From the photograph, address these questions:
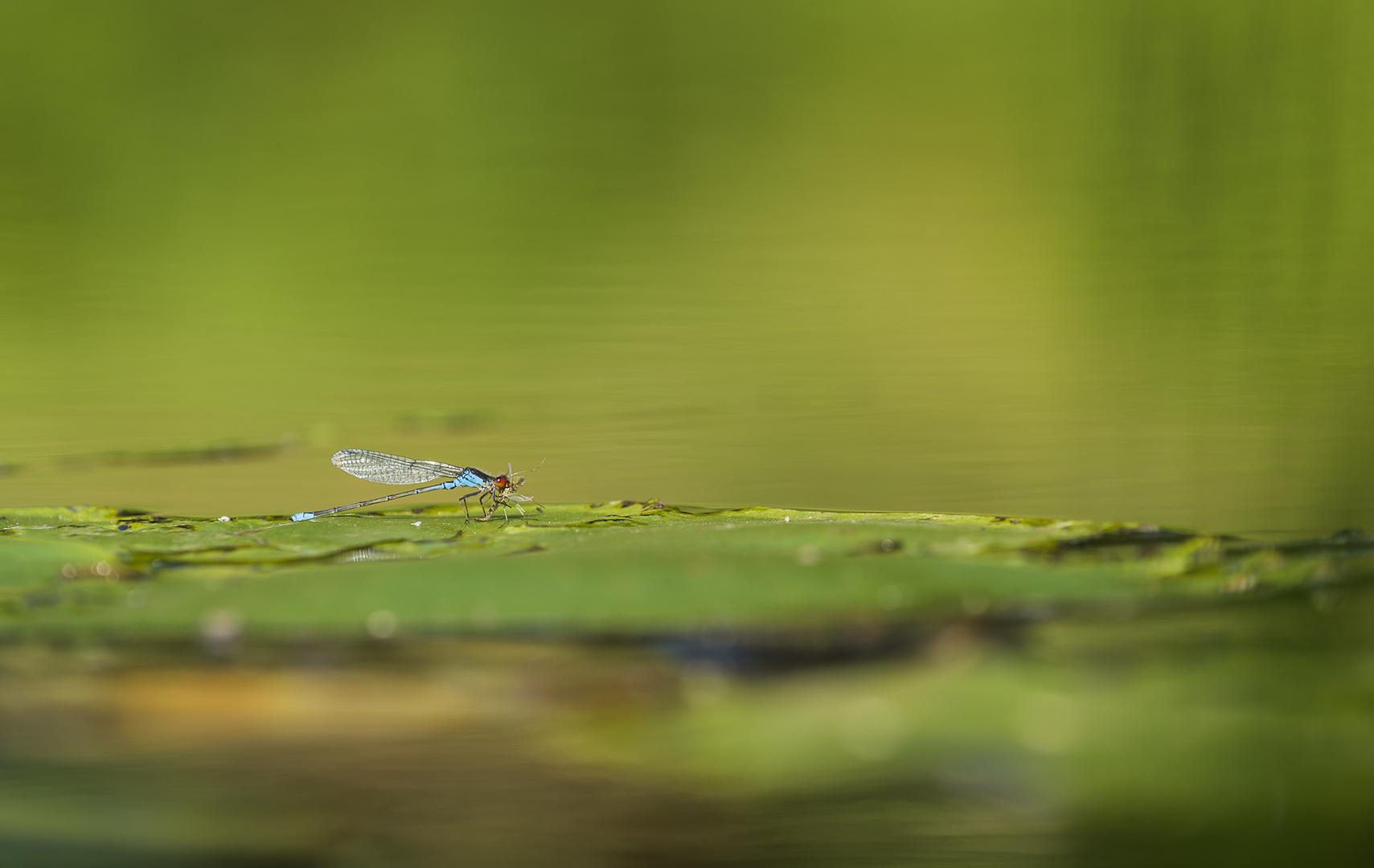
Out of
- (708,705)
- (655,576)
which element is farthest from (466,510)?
(708,705)

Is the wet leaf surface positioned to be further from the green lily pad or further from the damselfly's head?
the damselfly's head

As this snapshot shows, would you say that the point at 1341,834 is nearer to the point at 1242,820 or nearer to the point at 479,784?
the point at 1242,820

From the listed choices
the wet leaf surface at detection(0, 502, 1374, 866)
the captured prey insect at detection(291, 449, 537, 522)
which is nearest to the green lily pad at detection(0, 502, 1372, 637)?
the wet leaf surface at detection(0, 502, 1374, 866)

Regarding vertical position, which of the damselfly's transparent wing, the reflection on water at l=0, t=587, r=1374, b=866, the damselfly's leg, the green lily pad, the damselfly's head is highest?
the damselfly's transparent wing

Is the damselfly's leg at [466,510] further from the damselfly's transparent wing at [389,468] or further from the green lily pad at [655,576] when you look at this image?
the green lily pad at [655,576]

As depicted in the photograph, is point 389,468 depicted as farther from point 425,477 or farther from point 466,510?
point 466,510

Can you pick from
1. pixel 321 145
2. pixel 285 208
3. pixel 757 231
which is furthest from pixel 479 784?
pixel 321 145
